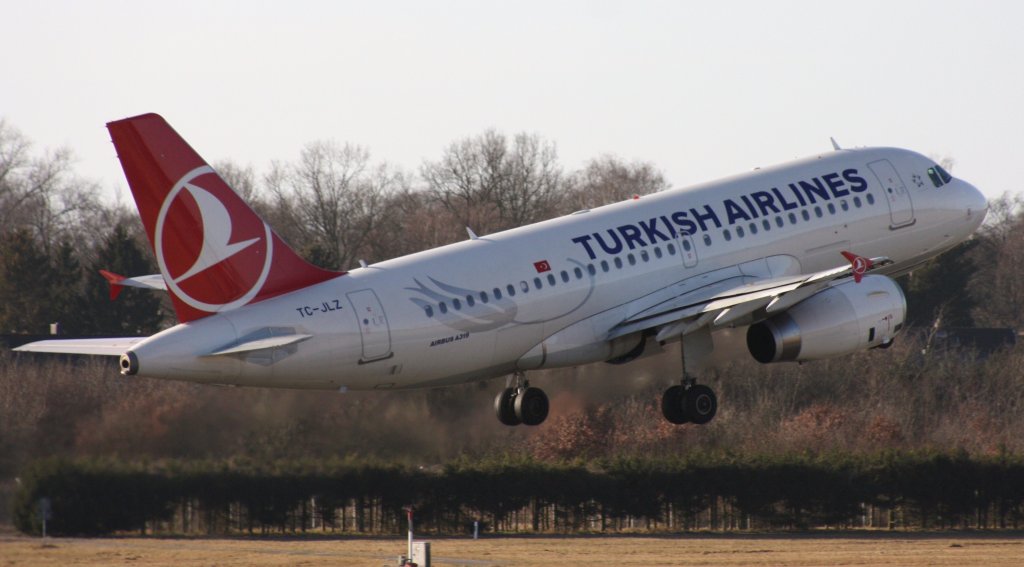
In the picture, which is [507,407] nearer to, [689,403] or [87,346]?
[689,403]

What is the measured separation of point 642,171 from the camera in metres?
135

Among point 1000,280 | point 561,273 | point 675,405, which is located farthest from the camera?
point 1000,280

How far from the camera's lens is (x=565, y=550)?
5550 centimetres

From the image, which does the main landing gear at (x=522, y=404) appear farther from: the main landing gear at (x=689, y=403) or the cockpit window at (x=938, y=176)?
the cockpit window at (x=938, y=176)

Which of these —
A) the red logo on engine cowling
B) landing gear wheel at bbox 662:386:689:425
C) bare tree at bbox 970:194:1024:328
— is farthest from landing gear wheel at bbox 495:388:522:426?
bare tree at bbox 970:194:1024:328

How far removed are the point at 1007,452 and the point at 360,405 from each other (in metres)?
31.0

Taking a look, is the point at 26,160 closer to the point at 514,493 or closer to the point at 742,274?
the point at 514,493

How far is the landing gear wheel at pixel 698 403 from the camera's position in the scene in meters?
42.9

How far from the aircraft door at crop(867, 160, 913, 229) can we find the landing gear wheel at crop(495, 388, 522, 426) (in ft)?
35.5

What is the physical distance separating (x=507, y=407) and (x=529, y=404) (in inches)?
21.4

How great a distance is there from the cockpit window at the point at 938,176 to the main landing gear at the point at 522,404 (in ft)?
41.1

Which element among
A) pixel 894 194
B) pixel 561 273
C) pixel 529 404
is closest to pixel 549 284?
pixel 561 273

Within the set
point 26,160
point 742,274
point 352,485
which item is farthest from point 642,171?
point 742,274

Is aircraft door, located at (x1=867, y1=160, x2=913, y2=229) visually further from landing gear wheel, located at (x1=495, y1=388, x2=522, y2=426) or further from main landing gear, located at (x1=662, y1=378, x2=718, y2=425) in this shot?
landing gear wheel, located at (x1=495, y1=388, x2=522, y2=426)
